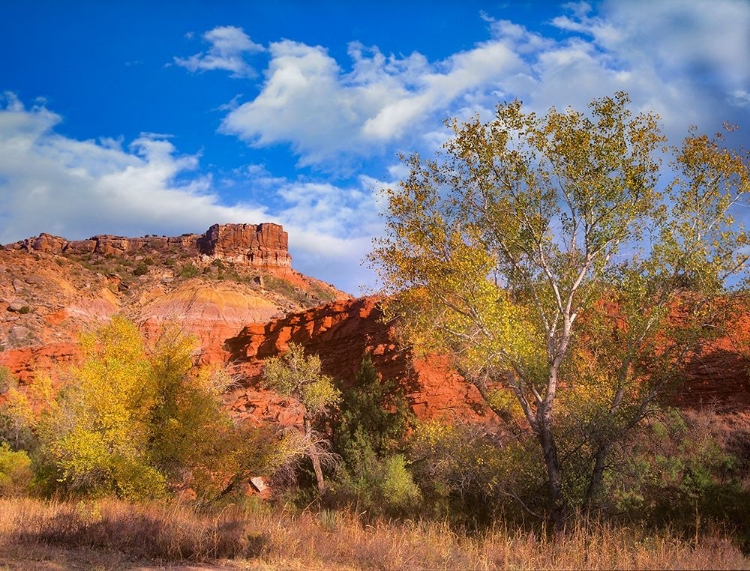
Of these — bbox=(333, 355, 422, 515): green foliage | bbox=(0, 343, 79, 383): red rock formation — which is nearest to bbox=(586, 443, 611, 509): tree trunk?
bbox=(333, 355, 422, 515): green foliage

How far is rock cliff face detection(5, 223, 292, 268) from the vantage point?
9688 centimetres

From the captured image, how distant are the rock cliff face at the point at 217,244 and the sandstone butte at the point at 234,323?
3181 mm

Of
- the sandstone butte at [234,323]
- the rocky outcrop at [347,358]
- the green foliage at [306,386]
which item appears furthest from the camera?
the rocky outcrop at [347,358]

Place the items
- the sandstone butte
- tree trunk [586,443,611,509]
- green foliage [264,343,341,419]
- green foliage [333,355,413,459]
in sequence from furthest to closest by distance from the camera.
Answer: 1. the sandstone butte
2. green foliage [264,343,341,419]
3. green foliage [333,355,413,459]
4. tree trunk [586,443,611,509]

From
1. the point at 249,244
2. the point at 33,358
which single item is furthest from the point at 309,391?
Result: the point at 249,244

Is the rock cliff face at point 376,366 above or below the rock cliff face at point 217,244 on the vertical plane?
below

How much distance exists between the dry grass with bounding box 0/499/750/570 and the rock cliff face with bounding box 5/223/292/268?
286 ft

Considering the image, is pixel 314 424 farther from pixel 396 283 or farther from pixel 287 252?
pixel 287 252

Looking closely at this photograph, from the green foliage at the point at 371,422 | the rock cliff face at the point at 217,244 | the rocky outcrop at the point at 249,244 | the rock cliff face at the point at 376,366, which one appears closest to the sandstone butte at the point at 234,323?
the rock cliff face at the point at 376,366

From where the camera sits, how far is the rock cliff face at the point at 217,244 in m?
96.9

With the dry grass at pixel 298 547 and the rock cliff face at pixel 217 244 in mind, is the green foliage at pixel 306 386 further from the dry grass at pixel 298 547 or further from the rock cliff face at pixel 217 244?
the rock cliff face at pixel 217 244

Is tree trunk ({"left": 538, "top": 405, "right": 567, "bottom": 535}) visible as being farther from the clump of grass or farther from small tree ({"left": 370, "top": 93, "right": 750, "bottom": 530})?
the clump of grass

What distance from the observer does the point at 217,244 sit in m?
103

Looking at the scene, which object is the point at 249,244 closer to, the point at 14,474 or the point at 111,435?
the point at 14,474
